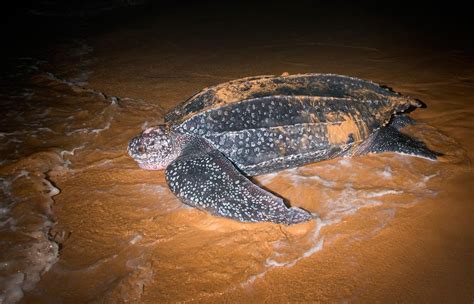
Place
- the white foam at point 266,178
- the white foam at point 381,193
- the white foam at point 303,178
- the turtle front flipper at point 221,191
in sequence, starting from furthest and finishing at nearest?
the white foam at point 266,178
the white foam at point 303,178
the white foam at point 381,193
the turtle front flipper at point 221,191

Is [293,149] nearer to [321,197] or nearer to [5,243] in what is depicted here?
[321,197]

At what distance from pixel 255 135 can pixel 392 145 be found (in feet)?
4.85

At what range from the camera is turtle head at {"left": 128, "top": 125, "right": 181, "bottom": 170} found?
2.75m

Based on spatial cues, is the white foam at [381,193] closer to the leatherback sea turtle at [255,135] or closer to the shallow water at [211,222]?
the shallow water at [211,222]

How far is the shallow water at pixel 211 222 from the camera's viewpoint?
5.87 ft

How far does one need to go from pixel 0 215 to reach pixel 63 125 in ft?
5.61

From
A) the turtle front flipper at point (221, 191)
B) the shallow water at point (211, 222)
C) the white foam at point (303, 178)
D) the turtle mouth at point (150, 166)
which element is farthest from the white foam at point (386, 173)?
the turtle mouth at point (150, 166)

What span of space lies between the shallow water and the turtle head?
0.78ft

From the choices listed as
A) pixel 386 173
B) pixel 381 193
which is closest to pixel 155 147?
pixel 381 193

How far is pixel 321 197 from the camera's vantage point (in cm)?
247

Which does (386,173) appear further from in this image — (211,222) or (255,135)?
(211,222)

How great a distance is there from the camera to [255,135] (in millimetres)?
2555

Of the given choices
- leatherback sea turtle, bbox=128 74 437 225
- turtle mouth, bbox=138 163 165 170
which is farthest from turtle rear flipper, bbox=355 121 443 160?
turtle mouth, bbox=138 163 165 170

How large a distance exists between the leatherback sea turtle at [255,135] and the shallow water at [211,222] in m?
0.19
